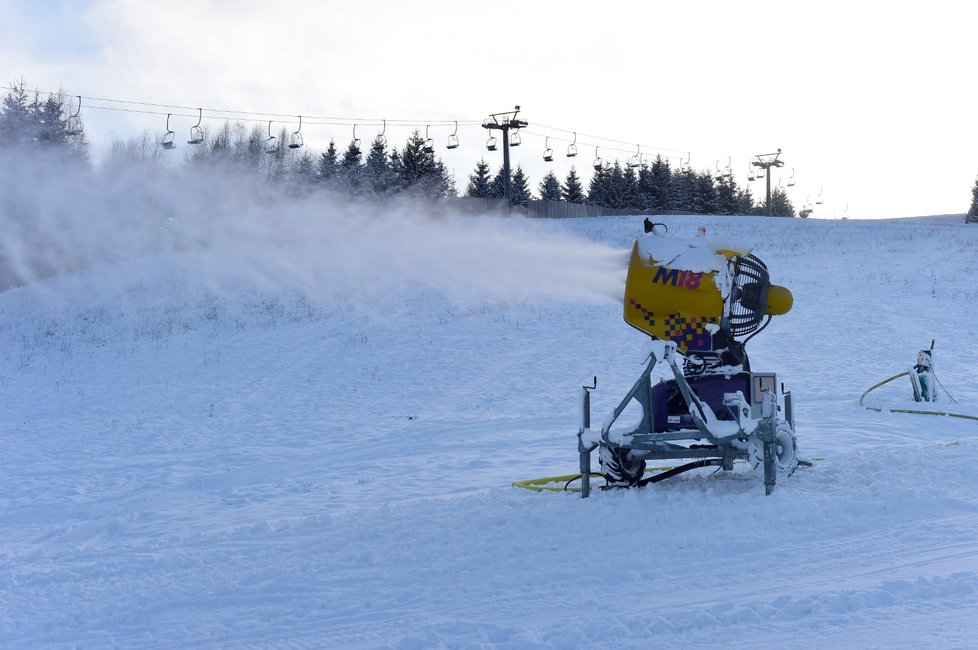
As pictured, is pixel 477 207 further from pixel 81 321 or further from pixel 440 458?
pixel 440 458

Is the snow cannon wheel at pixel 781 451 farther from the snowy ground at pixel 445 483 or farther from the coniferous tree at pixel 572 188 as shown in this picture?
the coniferous tree at pixel 572 188

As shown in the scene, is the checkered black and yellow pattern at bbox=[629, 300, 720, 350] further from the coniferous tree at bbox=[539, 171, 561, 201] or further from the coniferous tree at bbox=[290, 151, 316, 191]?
the coniferous tree at bbox=[539, 171, 561, 201]

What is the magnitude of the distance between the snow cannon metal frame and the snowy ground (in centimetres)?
37

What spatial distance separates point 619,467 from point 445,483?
2637mm

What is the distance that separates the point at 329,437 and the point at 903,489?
885 cm

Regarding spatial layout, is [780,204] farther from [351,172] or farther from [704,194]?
[351,172]

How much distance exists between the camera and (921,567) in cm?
506

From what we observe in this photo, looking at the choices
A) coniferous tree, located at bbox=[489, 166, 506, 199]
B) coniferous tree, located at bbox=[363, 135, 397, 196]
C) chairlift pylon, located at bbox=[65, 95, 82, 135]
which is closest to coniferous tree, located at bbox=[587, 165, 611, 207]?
coniferous tree, located at bbox=[489, 166, 506, 199]

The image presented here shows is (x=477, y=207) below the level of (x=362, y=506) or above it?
above

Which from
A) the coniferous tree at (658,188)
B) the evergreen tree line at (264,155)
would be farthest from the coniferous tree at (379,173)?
the coniferous tree at (658,188)

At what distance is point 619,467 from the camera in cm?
730

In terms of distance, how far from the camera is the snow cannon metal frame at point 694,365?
6824 millimetres

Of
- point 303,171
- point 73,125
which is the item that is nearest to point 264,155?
point 303,171

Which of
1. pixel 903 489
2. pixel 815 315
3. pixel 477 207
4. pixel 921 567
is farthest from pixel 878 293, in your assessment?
pixel 477 207
